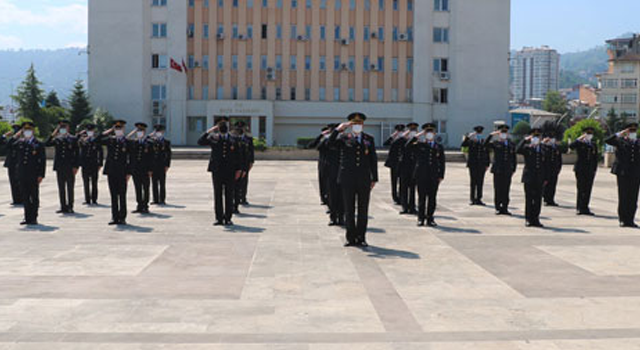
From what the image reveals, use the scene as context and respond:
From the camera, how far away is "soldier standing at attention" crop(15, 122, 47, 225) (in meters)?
13.2

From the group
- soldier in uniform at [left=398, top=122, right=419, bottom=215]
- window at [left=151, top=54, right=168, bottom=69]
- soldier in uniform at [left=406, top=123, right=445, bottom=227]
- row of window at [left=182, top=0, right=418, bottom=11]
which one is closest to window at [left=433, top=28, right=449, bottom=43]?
row of window at [left=182, top=0, right=418, bottom=11]

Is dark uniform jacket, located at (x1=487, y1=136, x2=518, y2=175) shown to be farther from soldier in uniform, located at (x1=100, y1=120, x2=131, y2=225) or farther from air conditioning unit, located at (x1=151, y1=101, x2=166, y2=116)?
air conditioning unit, located at (x1=151, y1=101, x2=166, y2=116)

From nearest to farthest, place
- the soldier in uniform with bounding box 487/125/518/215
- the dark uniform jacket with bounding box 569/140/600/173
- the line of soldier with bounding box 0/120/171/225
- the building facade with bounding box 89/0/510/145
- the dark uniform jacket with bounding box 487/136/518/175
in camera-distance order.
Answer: the line of soldier with bounding box 0/120/171/225, the soldier in uniform with bounding box 487/125/518/215, the dark uniform jacket with bounding box 569/140/600/173, the dark uniform jacket with bounding box 487/136/518/175, the building facade with bounding box 89/0/510/145

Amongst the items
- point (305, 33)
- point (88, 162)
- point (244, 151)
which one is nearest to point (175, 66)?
point (305, 33)

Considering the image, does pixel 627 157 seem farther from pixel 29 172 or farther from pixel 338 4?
pixel 338 4

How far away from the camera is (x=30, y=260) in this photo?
31.1 feet

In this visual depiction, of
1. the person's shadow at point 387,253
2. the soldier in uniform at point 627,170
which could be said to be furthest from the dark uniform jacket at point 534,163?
the person's shadow at point 387,253

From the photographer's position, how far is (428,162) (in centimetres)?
1320

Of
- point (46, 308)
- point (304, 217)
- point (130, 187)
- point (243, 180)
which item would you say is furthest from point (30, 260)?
point (130, 187)

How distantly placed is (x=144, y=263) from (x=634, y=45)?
120m

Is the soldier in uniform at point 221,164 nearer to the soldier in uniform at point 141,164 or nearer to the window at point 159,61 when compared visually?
the soldier in uniform at point 141,164

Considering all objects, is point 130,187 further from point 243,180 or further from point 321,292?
point 321,292

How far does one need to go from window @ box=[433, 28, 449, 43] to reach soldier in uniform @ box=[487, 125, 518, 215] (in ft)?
165

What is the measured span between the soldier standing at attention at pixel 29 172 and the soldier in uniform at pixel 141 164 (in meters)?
2.19
